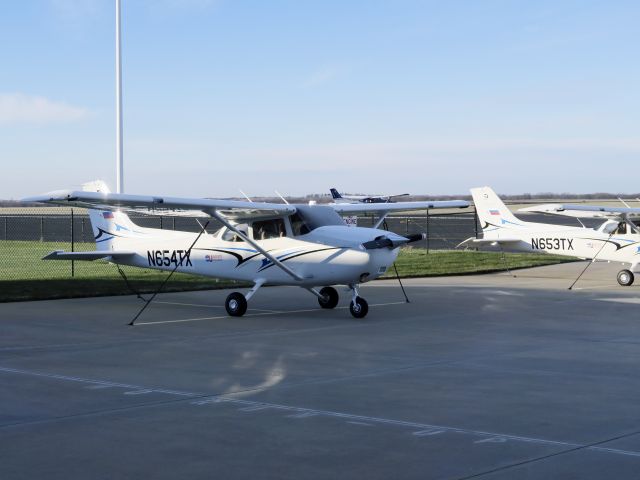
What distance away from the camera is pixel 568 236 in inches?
1061

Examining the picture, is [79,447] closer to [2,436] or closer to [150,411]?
[2,436]

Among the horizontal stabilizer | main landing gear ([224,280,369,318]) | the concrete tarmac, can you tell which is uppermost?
the horizontal stabilizer

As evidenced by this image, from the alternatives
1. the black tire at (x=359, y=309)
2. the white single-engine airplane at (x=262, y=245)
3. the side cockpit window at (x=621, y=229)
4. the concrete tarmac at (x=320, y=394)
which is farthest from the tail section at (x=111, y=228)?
the side cockpit window at (x=621, y=229)

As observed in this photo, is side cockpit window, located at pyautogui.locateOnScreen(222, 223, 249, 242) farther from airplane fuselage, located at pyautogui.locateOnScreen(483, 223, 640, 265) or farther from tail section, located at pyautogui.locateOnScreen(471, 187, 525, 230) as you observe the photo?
tail section, located at pyautogui.locateOnScreen(471, 187, 525, 230)

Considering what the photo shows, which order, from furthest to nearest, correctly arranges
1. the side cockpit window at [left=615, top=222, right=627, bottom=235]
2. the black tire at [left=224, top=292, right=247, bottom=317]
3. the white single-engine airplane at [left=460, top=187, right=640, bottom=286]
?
the side cockpit window at [left=615, top=222, right=627, bottom=235]
the white single-engine airplane at [left=460, top=187, right=640, bottom=286]
the black tire at [left=224, top=292, right=247, bottom=317]

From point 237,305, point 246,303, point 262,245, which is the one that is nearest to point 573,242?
point 262,245

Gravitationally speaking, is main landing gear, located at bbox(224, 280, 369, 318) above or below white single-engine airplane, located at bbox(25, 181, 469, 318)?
below

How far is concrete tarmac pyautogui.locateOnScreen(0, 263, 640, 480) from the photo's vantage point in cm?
708

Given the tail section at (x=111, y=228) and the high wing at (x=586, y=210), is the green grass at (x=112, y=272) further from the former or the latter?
the high wing at (x=586, y=210)

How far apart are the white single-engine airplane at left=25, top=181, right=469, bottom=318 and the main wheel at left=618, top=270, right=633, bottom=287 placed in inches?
301

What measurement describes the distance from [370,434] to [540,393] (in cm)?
260

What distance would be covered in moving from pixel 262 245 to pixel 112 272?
11.6 meters

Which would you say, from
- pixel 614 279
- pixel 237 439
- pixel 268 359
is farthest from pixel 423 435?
pixel 614 279

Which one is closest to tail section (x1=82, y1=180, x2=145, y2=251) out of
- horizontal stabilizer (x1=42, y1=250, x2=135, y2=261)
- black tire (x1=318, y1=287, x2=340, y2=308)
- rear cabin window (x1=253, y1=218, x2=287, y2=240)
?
horizontal stabilizer (x1=42, y1=250, x2=135, y2=261)
